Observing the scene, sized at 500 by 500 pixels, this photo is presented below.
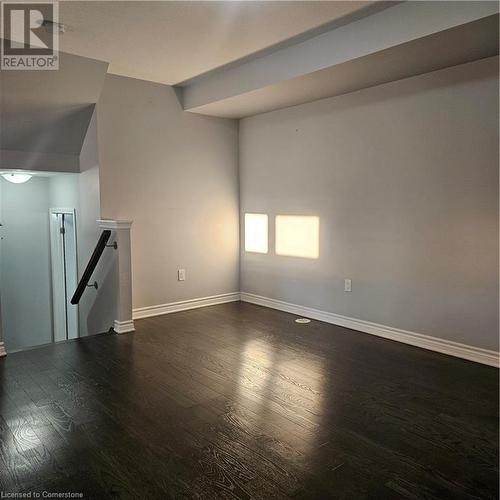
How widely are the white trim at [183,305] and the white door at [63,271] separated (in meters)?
1.16

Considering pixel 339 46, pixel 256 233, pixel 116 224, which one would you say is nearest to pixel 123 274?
pixel 116 224

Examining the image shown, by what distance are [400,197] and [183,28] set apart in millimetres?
2198

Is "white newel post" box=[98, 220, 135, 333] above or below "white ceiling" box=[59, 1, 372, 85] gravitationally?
below

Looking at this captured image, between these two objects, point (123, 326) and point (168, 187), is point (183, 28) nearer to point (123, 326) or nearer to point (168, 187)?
point (168, 187)

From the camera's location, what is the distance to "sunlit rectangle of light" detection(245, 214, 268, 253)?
16.9 ft

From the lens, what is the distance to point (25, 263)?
5875mm

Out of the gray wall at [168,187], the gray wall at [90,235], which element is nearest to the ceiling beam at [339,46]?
the gray wall at [168,187]

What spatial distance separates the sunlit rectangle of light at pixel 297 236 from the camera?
4559mm

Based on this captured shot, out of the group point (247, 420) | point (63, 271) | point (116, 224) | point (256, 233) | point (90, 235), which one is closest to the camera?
point (247, 420)

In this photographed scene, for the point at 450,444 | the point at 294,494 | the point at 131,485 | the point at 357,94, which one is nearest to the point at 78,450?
the point at 131,485

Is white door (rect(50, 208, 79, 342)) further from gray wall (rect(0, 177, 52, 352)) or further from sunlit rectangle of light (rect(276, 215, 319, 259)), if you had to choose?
sunlit rectangle of light (rect(276, 215, 319, 259))

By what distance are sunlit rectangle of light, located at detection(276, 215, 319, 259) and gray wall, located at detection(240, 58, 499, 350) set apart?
75mm

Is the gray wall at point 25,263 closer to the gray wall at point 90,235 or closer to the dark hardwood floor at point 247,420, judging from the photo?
the gray wall at point 90,235

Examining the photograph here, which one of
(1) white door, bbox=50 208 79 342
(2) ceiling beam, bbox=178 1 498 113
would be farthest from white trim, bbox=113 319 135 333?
(2) ceiling beam, bbox=178 1 498 113
